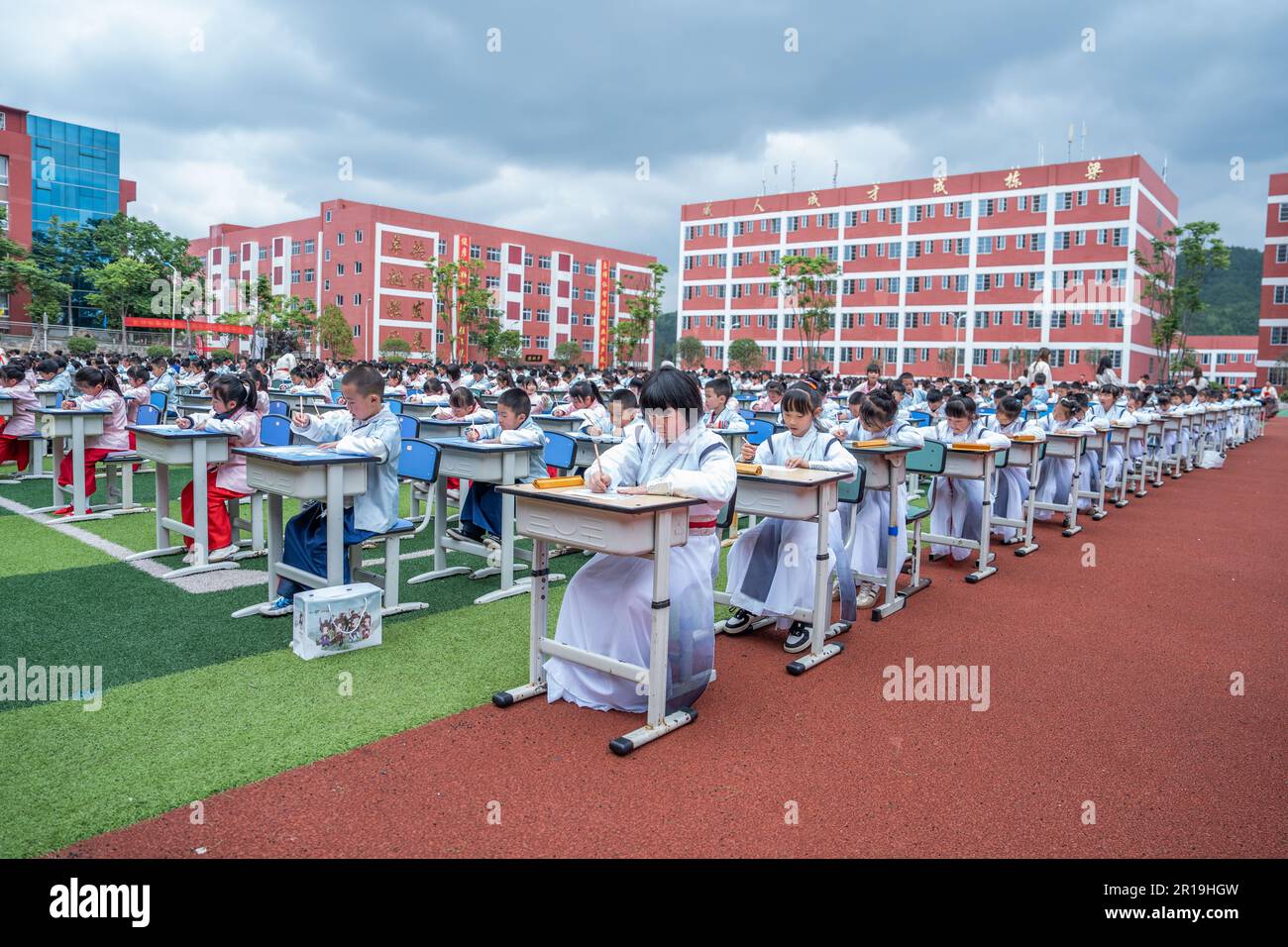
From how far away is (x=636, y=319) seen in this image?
2295 inches

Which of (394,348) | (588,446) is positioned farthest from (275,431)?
(394,348)

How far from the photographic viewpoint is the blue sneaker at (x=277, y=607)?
207 inches

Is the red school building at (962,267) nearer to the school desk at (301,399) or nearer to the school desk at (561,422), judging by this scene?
the school desk at (301,399)

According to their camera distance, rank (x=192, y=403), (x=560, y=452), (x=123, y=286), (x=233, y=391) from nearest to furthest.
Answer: (x=233, y=391) < (x=560, y=452) < (x=192, y=403) < (x=123, y=286)

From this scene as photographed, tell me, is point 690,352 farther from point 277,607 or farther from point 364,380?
point 277,607

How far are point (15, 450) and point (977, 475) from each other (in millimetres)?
10358

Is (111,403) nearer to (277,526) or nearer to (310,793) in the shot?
(277,526)

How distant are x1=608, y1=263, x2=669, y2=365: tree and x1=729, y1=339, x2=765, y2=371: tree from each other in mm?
6141

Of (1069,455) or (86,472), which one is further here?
(1069,455)

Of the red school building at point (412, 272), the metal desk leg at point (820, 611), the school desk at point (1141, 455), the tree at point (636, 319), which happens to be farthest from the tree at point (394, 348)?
the metal desk leg at point (820, 611)

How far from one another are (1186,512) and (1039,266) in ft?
139

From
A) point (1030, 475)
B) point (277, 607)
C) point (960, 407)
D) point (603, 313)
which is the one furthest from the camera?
point (603, 313)

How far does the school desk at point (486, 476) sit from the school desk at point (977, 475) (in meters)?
3.26

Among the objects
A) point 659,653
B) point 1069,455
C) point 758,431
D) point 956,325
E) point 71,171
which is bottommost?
point 659,653
